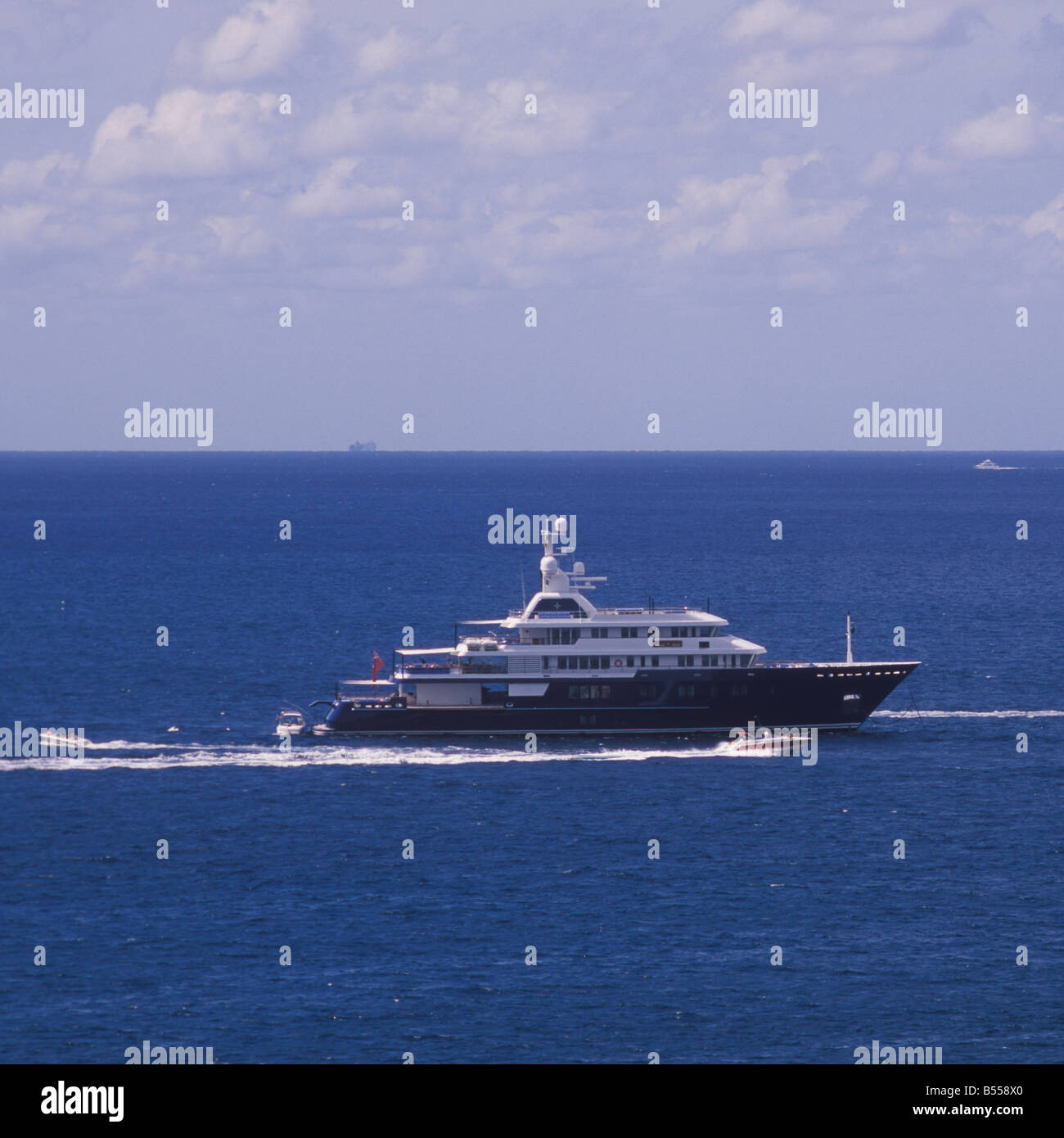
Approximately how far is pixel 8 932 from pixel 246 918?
8.35 m

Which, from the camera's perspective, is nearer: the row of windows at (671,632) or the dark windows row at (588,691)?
the dark windows row at (588,691)

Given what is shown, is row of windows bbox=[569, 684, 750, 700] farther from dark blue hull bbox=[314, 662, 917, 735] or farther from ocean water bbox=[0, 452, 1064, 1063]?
ocean water bbox=[0, 452, 1064, 1063]

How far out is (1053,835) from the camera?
67.0m

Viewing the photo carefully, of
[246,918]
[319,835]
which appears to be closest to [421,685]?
[319,835]

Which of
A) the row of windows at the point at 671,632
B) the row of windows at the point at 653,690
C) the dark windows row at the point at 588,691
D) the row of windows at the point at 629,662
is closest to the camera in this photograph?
the row of windows at the point at 653,690

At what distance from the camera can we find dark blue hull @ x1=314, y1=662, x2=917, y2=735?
87562 millimetres

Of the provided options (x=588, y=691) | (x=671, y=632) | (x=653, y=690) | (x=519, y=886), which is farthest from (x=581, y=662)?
(x=519, y=886)

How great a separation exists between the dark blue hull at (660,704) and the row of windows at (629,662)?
501mm

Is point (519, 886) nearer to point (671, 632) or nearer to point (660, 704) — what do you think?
point (660, 704)

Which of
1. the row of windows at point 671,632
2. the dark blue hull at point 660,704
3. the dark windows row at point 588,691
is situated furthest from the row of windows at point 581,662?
the row of windows at point 671,632

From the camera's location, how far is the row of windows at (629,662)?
3467 inches

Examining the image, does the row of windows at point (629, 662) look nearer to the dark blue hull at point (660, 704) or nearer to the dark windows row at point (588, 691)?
the dark blue hull at point (660, 704)
